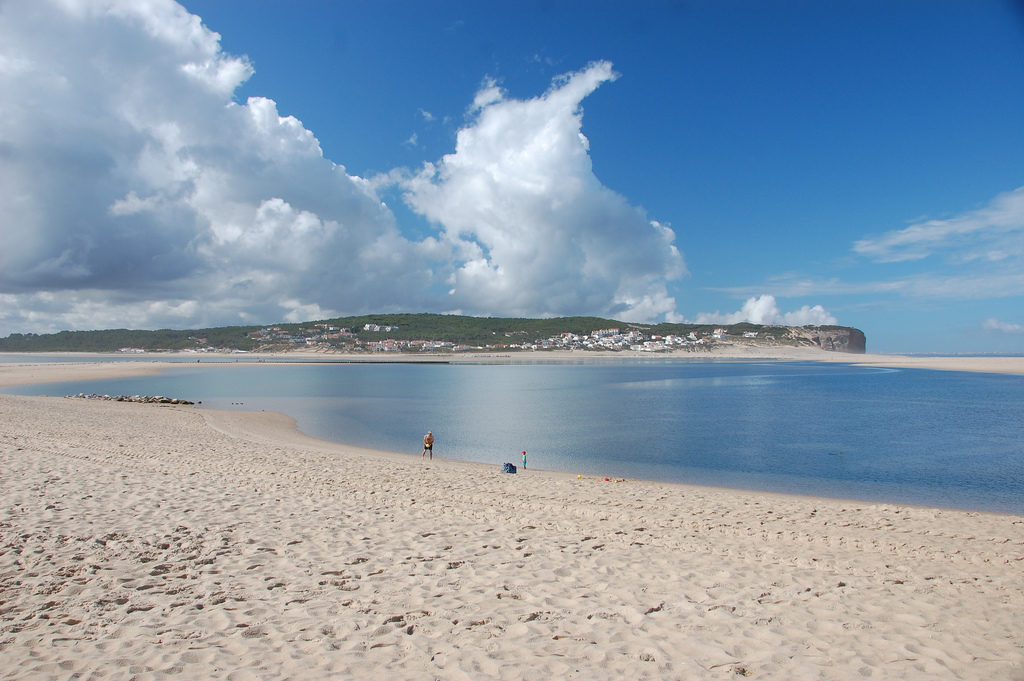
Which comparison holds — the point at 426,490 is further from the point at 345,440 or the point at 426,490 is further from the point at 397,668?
the point at 345,440

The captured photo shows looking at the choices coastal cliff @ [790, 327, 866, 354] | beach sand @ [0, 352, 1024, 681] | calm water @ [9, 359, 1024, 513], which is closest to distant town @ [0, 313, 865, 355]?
coastal cliff @ [790, 327, 866, 354]

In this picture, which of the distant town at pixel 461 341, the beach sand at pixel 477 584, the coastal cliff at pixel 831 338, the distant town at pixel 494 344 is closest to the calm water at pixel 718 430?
the beach sand at pixel 477 584

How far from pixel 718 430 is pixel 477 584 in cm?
2212

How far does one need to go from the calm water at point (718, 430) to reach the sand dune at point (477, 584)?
498 cm

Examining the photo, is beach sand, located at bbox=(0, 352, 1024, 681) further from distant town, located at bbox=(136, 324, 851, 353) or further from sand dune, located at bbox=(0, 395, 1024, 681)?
distant town, located at bbox=(136, 324, 851, 353)

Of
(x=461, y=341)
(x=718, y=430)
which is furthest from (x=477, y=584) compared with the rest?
(x=461, y=341)

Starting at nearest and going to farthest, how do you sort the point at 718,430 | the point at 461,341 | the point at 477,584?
1. the point at 477,584
2. the point at 718,430
3. the point at 461,341

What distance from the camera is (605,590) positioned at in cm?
639

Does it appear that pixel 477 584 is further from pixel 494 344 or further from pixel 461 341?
pixel 461 341

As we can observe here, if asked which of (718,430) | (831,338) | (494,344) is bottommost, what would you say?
(718,430)

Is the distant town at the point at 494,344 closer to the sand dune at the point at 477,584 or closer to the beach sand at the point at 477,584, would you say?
the beach sand at the point at 477,584

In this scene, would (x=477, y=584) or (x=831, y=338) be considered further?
(x=831, y=338)

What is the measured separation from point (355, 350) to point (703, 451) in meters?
151

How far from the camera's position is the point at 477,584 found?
6473 mm
